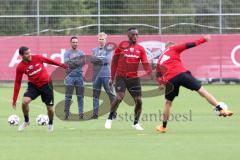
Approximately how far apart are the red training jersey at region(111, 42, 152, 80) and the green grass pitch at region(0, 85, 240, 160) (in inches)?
48.5

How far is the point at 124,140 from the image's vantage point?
562 inches

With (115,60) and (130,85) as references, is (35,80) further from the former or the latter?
(130,85)

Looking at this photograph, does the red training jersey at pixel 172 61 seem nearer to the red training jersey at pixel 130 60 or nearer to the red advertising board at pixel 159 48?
the red training jersey at pixel 130 60

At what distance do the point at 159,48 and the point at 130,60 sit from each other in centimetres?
1950

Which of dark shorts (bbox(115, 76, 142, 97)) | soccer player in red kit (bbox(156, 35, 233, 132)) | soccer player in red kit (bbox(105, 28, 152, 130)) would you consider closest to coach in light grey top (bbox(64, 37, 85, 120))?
soccer player in red kit (bbox(105, 28, 152, 130))

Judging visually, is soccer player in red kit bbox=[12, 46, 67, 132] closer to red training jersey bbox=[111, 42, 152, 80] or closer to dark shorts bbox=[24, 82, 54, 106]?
dark shorts bbox=[24, 82, 54, 106]

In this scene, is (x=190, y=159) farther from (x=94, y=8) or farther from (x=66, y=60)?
(x=94, y=8)

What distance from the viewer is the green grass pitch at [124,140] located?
12102 millimetres

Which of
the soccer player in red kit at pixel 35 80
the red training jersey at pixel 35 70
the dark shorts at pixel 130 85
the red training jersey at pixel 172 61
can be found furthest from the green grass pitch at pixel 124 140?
the red training jersey at pixel 172 61

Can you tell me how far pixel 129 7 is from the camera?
126ft

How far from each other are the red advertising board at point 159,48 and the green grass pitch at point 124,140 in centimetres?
1498

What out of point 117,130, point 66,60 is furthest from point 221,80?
point 117,130

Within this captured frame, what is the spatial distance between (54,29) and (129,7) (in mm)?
3856

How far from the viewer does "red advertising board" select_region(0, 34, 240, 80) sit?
1422 inches
